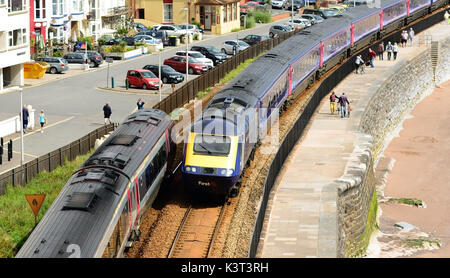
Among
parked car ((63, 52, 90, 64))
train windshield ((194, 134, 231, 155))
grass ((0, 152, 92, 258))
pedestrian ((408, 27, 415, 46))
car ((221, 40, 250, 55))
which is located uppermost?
pedestrian ((408, 27, 415, 46))

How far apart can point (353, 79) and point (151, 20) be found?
4041 cm

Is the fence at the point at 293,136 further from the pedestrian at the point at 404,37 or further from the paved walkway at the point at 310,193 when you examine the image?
the pedestrian at the point at 404,37

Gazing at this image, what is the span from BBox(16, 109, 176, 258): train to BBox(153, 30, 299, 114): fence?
1198 cm

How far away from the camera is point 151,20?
86.9 meters

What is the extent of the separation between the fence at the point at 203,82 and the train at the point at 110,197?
12.0 meters

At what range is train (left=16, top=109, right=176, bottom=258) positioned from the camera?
17344mm

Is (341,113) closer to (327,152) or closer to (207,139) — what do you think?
(327,152)

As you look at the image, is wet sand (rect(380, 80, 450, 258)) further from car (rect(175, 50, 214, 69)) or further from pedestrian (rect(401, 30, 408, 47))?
car (rect(175, 50, 214, 69))

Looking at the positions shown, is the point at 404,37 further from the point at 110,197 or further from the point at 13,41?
the point at 110,197

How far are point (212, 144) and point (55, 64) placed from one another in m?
35.6

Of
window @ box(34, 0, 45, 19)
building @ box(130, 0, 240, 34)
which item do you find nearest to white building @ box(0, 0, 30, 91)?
window @ box(34, 0, 45, 19)

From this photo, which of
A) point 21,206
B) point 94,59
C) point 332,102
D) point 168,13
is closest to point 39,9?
point 94,59

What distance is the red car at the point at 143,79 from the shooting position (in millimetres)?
51656
